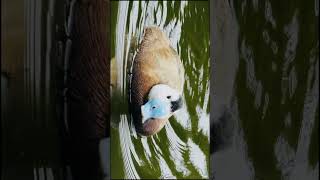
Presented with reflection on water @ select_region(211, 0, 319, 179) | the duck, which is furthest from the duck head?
reflection on water @ select_region(211, 0, 319, 179)

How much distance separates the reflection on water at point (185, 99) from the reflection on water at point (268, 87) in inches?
3.5

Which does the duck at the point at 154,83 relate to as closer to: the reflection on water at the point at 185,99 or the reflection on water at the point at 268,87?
the reflection on water at the point at 185,99

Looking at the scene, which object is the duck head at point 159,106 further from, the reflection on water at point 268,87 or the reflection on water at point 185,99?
the reflection on water at point 268,87

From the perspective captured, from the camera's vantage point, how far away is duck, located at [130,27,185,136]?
8.32 ft

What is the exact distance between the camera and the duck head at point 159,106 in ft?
8.41

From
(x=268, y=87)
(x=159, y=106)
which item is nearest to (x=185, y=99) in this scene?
(x=159, y=106)

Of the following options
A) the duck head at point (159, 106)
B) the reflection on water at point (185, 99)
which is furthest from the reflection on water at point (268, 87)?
the duck head at point (159, 106)

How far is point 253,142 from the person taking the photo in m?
2.75

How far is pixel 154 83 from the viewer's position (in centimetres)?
256

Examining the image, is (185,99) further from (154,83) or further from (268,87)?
(268,87)

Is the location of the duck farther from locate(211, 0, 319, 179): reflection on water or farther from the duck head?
locate(211, 0, 319, 179): reflection on water

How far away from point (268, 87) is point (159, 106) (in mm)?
688

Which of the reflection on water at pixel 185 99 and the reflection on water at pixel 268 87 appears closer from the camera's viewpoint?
the reflection on water at pixel 185 99

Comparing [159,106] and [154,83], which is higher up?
[154,83]
